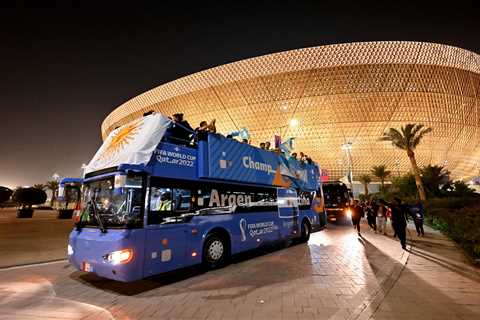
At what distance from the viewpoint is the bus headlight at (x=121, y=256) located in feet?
13.9

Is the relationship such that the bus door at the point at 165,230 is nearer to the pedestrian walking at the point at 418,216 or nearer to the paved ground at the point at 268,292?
the paved ground at the point at 268,292

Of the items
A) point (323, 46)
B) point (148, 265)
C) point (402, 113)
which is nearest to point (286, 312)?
point (148, 265)

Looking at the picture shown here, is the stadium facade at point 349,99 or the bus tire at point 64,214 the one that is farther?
the stadium facade at point 349,99

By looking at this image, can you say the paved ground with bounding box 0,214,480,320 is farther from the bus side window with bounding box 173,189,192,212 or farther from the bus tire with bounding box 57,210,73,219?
the bus tire with bounding box 57,210,73,219

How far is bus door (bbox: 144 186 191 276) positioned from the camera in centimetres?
466

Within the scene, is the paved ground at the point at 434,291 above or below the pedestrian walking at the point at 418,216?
below

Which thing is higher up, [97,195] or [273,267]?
[97,195]

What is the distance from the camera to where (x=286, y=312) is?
3.71 m

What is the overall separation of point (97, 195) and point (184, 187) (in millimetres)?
1746

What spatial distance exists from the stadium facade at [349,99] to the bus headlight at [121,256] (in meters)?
34.7

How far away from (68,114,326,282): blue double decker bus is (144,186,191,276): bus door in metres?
0.02

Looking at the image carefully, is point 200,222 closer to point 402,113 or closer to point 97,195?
point 97,195

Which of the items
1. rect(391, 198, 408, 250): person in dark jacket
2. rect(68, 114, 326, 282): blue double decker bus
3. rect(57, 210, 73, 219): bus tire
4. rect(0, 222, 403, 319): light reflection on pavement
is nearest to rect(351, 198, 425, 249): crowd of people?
rect(391, 198, 408, 250): person in dark jacket

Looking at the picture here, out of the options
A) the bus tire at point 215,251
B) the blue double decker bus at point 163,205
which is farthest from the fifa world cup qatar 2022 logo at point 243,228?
the bus tire at point 215,251
